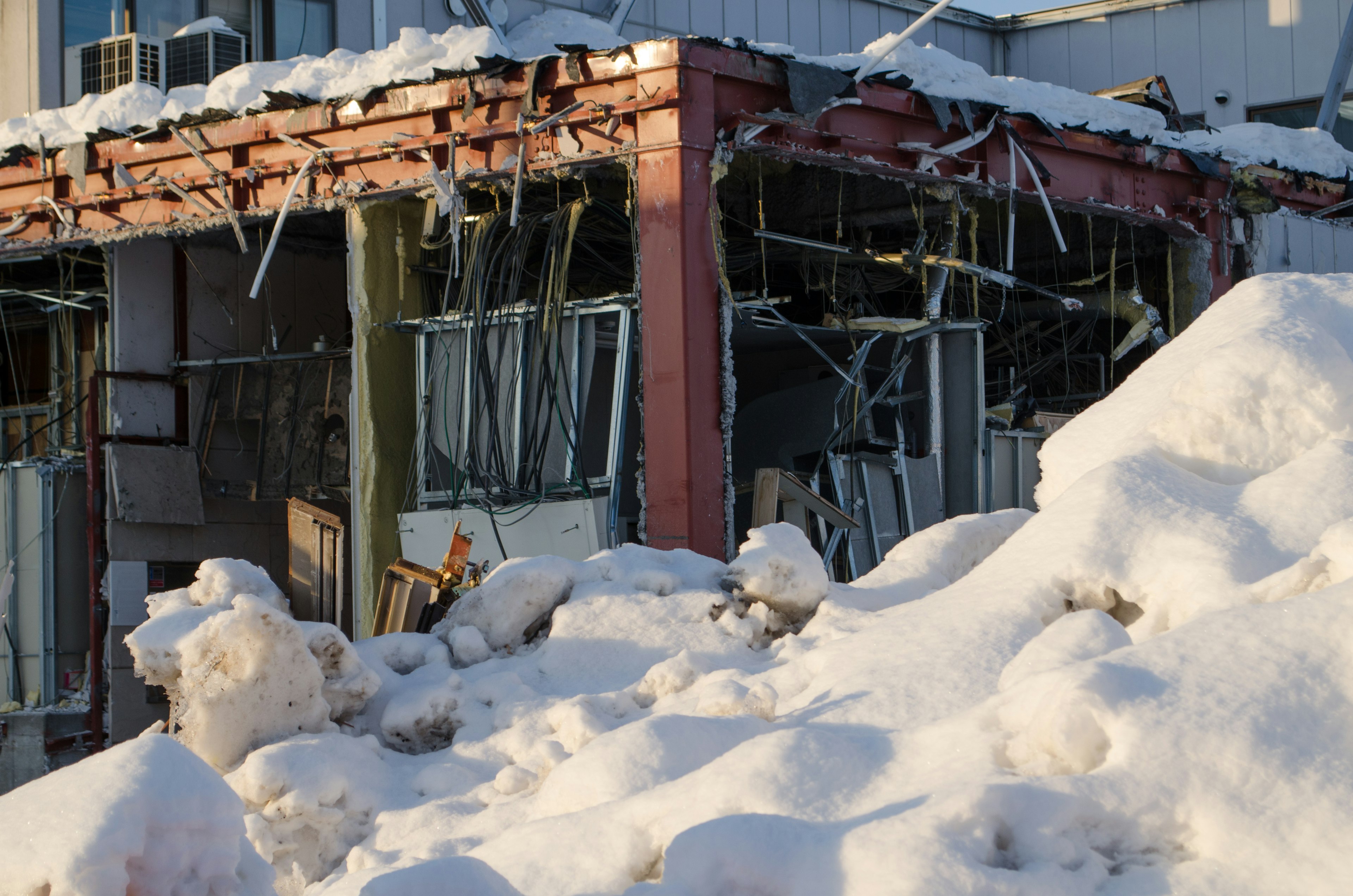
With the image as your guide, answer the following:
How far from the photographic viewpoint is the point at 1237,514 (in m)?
4.40

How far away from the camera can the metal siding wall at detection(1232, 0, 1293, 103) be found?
56.4 feet

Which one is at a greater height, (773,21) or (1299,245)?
(773,21)

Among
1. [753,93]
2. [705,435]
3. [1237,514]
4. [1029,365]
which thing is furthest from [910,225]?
[1237,514]

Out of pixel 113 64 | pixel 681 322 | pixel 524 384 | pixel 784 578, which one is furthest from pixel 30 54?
pixel 784 578

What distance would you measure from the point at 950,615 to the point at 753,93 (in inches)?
205

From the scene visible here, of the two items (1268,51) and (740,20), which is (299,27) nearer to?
(740,20)

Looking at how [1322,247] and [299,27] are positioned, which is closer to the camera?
[1322,247]

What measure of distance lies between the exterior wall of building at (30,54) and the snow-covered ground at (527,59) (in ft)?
5.33

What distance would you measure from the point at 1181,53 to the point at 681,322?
12.6 m

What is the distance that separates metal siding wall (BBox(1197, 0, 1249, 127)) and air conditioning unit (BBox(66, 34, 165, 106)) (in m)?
13.1

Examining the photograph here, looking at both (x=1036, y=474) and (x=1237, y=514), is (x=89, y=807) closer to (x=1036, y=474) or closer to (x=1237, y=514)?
(x=1237, y=514)

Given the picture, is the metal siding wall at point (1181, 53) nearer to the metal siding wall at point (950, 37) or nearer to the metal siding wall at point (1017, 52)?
the metal siding wall at point (1017, 52)

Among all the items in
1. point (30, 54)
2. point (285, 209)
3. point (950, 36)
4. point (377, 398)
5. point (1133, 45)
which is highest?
point (950, 36)

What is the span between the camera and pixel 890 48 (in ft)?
27.8
